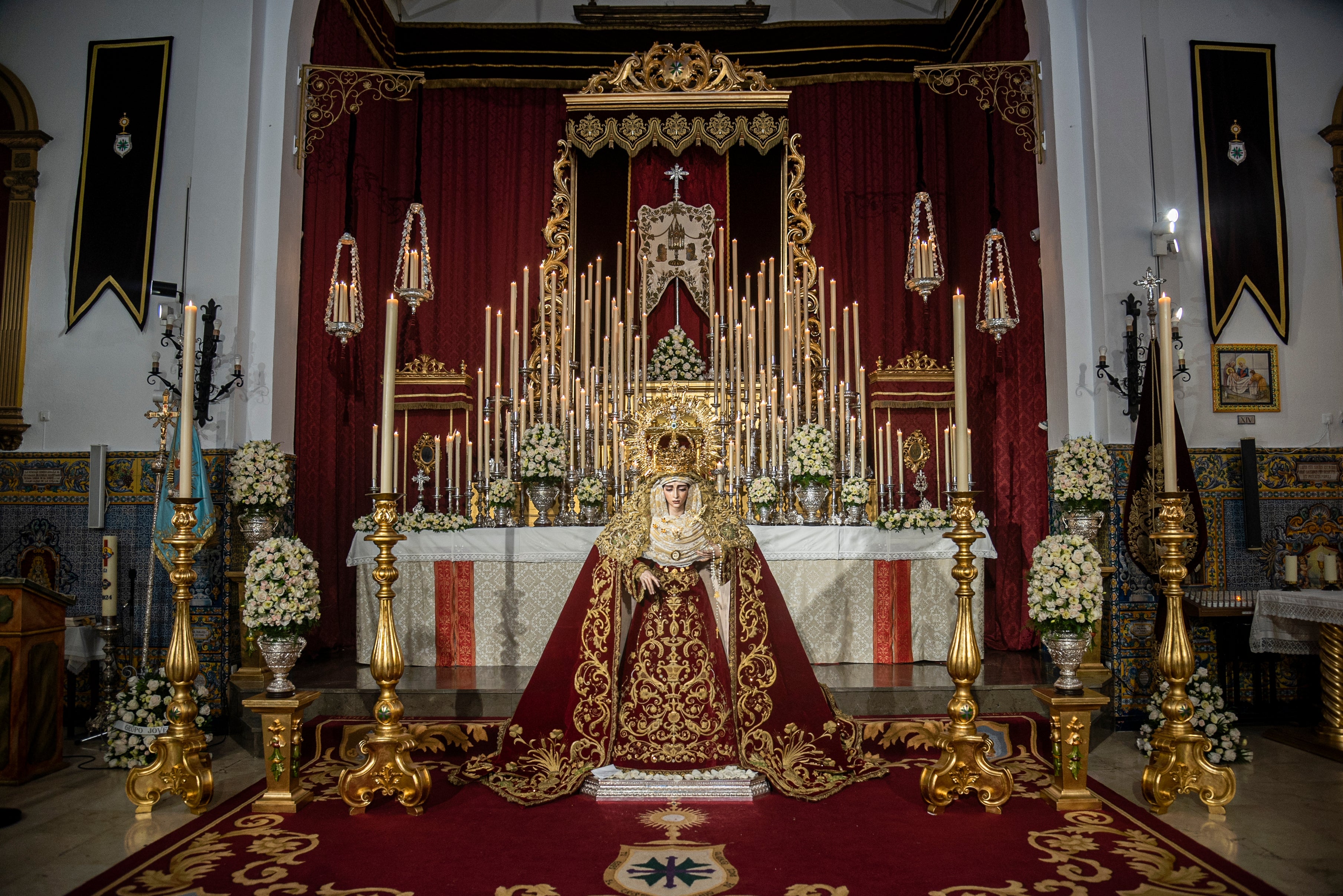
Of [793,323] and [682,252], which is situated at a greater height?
[682,252]

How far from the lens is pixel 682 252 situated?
9305 mm

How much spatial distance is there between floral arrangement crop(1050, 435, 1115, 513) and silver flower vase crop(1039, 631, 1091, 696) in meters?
1.30

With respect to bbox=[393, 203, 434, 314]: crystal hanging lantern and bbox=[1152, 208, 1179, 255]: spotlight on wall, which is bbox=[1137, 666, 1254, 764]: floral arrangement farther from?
bbox=[393, 203, 434, 314]: crystal hanging lantern

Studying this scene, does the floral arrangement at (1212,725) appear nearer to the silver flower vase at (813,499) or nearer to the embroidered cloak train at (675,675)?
the embroidered cloak train at (675,675)

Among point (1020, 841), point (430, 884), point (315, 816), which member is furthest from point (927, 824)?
point (315, 816)

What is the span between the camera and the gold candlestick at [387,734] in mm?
4496

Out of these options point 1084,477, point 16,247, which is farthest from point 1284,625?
point 16,247

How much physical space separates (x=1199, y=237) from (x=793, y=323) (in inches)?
132

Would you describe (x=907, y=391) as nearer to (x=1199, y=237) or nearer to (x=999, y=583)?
(x=999, y=583)

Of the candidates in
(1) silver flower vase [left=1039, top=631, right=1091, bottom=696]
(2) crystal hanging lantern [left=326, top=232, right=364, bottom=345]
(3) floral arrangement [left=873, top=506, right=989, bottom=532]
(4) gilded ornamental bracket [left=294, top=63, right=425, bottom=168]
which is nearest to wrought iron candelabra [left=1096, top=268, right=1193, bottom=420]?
(3) floral arrangement [left=873, top=506, right=989, bottom=532]

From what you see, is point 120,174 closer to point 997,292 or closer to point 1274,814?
point 997,292

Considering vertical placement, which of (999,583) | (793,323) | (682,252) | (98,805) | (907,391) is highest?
(682,252)

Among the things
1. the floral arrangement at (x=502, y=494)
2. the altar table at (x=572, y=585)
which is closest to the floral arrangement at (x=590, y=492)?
the floral arrangement at (x=502, y=494)

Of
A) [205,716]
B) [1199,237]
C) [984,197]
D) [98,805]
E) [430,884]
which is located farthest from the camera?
[984,197]
